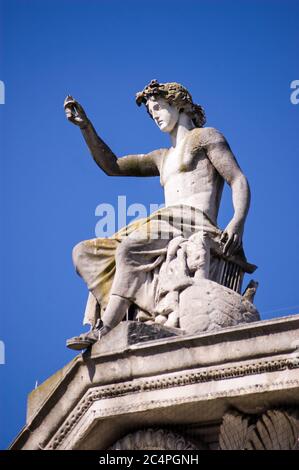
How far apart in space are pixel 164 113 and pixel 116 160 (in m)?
0.96

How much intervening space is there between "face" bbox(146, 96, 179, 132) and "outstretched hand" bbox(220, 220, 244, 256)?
1615 millimetres

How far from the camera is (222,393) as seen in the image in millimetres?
13109

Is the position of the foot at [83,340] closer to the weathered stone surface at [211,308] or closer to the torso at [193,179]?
the weathered stone surface at [211,308]

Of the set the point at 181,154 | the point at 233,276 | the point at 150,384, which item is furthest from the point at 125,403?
the point at 181,154

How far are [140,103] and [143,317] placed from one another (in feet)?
9.21

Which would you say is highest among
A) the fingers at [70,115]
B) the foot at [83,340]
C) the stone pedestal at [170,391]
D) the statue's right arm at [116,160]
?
the fingers at [70,115]

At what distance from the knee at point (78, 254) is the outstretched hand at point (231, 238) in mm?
1550

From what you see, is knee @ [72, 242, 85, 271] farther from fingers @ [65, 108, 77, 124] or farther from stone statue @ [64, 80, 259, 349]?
fingers @ [65, 108, 77, 124]

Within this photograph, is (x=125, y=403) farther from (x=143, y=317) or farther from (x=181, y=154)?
(x=181, y=154)

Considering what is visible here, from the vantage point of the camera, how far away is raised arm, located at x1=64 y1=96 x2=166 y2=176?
1634 cm

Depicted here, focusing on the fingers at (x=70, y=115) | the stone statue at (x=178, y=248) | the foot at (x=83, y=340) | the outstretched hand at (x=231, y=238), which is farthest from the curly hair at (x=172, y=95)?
the foot at (x=83, y=340)

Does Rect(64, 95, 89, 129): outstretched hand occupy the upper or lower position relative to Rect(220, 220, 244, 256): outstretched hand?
upper

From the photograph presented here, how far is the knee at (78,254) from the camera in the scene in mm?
15500

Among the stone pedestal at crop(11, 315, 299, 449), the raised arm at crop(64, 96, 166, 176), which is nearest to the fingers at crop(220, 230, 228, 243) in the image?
the stone pedestal at crop(11, 315, 299, 449)
